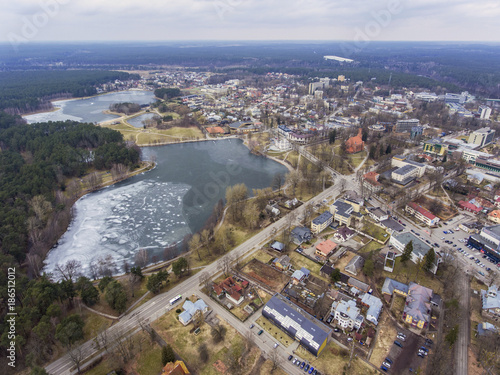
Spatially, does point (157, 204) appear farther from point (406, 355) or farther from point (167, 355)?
point (406, 355)

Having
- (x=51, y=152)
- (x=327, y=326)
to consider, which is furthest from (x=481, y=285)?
→ (x=51, y=152)

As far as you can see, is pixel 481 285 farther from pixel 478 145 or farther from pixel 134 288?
pixel 478 145

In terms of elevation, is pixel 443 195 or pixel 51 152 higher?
pixel 51 152

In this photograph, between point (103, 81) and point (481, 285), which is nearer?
point (481, 285)

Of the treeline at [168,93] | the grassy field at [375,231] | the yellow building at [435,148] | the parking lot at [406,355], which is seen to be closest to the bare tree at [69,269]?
the parking lot at [406,355]

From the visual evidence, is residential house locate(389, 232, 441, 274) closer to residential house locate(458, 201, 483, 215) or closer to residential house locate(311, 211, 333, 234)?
residential house locate(311, 211, 333, 234)

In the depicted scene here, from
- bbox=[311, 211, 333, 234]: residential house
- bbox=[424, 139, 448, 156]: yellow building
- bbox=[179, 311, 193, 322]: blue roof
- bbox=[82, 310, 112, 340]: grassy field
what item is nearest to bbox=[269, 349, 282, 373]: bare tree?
bbox=[179, 311, 193, 322]: blue roof

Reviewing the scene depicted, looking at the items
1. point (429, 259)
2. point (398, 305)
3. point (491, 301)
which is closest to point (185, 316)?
point (398, 305)
